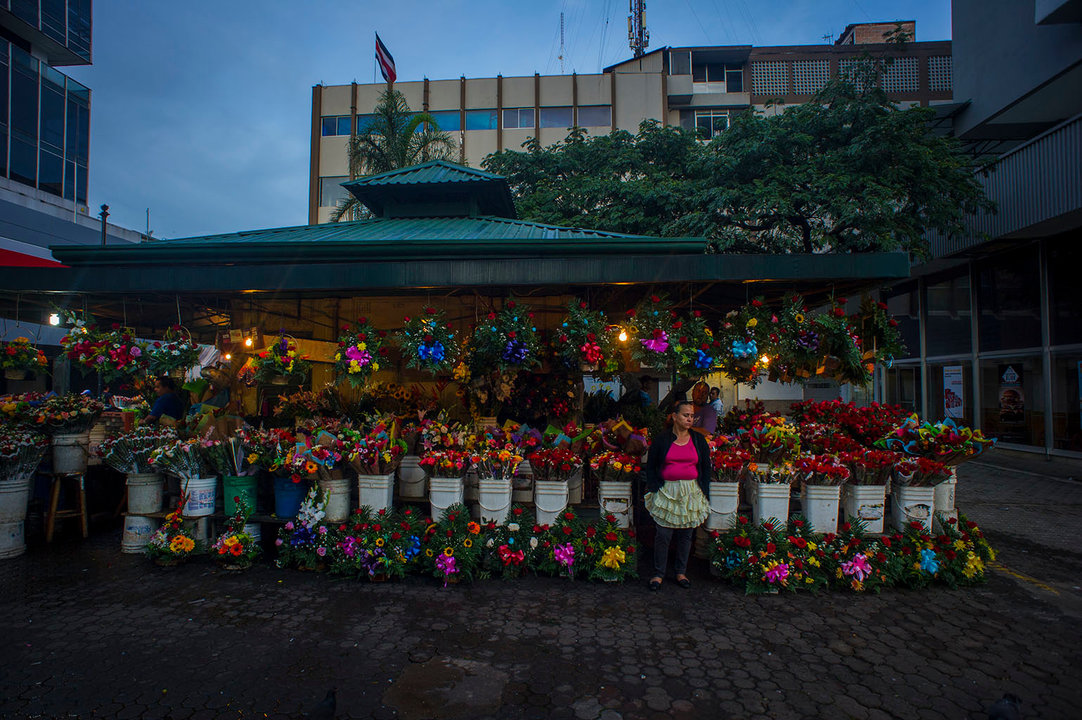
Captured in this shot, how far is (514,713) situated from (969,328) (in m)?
18.5

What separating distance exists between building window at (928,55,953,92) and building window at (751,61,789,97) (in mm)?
7177

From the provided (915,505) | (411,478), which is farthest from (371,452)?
(915,505)

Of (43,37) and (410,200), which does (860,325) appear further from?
(43,37)

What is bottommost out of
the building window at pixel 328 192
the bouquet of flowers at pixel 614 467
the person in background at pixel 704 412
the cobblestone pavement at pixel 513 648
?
the cobblestone pavement at pixel 513 648

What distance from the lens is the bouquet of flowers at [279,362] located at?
617cm

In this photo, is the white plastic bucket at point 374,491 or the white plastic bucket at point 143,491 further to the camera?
the white plastic bucket at point 143,491

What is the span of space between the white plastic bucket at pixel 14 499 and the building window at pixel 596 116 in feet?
97.1

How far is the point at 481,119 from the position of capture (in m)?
Result: 31.5

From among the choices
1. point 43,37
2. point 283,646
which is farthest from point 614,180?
point 43,37

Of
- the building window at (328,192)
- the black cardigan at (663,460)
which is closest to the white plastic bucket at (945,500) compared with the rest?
the black cardigan at (663,460)

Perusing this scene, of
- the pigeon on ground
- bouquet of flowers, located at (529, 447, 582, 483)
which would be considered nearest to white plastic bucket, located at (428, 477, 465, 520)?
bouquet of flowers, located at (529, 447, 582, 483)

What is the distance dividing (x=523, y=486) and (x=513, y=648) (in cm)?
201

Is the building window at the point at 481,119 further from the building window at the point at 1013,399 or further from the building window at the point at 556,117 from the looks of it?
the building window at the point at 1013,399

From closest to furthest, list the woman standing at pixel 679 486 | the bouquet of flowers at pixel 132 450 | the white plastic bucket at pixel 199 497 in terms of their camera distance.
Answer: the woman standing at pixel 679 486, the white plastic bucket at pixel 199 497, the bouquet of flowers at pixel 132 450
